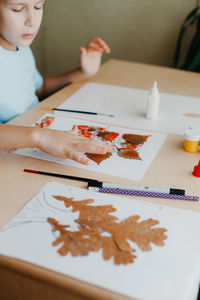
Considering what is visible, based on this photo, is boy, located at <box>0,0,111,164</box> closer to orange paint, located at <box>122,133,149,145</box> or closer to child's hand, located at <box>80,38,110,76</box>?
child's hand, located at <box>80,38,110,76</box>

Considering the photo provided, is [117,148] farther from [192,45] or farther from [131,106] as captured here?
[192,45]

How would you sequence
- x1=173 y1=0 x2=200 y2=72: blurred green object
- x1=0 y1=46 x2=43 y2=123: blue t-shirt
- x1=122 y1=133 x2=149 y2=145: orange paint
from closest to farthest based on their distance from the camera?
x1=122 y1=133 x2=149 y2=145: orange paint < x1=0 y1=46 x2=43 y2=123: blue t-shirt < x1=173 y1=0 x2=200 y2=72: blurred green object

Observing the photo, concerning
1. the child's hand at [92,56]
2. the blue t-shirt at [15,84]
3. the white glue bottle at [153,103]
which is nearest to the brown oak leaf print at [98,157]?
the white glue bottle at [153,103]

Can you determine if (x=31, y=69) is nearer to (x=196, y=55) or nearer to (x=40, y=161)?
(x=40, y=161)

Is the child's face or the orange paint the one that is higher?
the child's face

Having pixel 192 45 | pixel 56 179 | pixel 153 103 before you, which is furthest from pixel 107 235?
pixel 192 45

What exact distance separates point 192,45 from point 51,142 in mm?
1570

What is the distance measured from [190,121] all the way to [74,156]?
0.44 meters

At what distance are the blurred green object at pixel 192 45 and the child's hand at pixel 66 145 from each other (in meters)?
1.36

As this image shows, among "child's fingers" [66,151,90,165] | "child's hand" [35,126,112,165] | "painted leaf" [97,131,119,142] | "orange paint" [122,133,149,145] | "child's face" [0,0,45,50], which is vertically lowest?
"painted leaf" [97,131,119,142]

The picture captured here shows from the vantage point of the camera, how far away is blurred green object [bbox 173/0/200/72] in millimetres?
2141

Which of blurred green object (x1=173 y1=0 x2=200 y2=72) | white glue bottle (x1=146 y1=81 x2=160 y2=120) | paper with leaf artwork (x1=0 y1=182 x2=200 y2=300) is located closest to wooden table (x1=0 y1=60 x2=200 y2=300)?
paper with leaf artwork (x1=0 y1=182 x2=200 y2=300)

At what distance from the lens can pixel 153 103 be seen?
1188mm

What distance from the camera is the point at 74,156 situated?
92 cm
